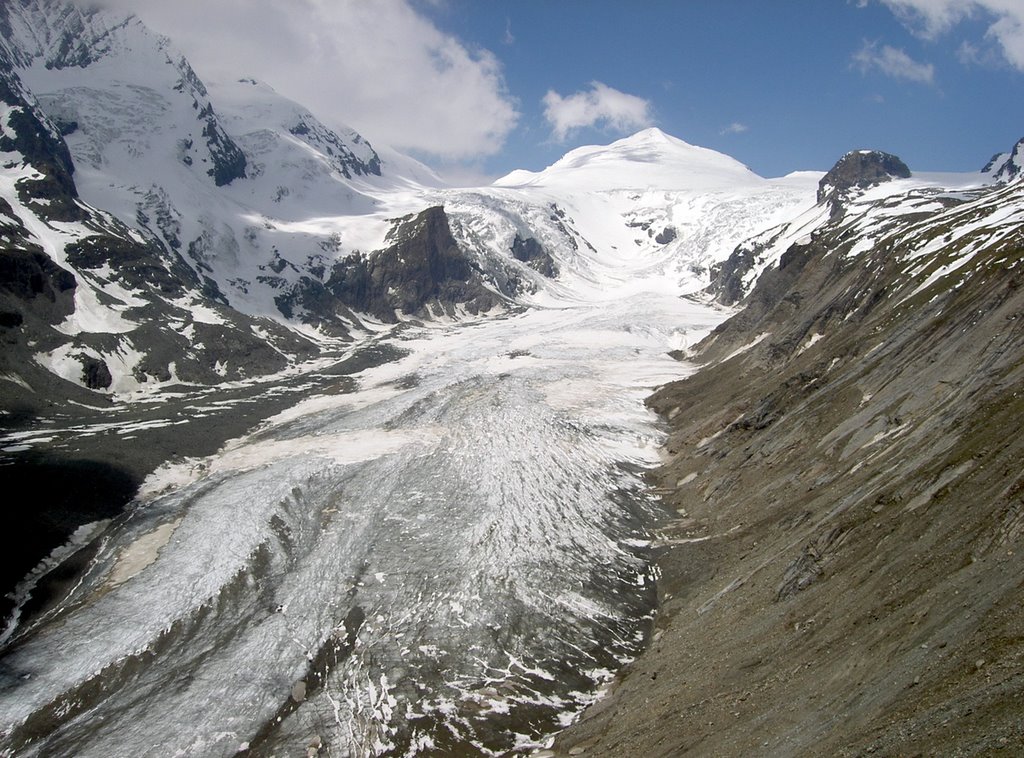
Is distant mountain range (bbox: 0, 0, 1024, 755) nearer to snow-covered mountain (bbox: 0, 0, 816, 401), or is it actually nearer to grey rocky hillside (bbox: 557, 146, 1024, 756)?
grey rocky hillside (bbox: 557, 146, 1024, 756)

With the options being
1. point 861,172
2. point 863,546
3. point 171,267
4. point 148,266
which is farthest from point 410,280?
point 863,546

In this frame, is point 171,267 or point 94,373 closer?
point 94,373

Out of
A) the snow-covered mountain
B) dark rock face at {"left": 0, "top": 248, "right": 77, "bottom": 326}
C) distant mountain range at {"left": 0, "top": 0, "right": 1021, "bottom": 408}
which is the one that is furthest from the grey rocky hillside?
dark rock face at {"left": 0, "top": 248, "right": 77, "bottom": 326}

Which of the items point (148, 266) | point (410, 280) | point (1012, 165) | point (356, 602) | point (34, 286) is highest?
point (1012, 165)

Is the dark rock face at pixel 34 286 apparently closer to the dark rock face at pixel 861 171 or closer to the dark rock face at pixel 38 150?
the dark rock face at pixel 38 150

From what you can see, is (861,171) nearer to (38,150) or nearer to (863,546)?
(38,150)

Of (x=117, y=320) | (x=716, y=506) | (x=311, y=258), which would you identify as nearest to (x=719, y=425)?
(x=716, y=506)
